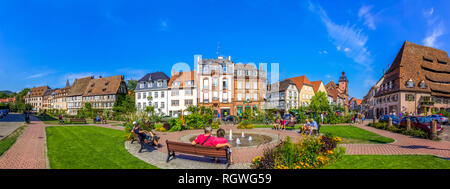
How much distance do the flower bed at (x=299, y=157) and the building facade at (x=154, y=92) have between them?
4364cm

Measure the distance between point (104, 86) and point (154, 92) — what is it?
21105mm

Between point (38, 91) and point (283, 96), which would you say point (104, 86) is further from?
point (38, 91)

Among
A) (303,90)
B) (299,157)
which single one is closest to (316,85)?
(303,90)

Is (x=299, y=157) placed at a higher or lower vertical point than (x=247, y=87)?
lower

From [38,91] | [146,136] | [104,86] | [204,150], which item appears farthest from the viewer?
[38,91]

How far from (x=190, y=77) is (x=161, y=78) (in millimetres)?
8457

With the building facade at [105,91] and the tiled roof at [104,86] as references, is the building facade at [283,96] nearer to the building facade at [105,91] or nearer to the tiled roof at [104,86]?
the building facade at [105,91]

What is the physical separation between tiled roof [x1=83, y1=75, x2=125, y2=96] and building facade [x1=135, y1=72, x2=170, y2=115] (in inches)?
360

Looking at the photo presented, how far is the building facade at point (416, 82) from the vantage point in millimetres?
44000

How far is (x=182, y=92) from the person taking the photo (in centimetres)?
4647

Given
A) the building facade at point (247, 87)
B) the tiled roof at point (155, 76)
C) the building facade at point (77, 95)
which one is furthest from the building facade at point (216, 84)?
the building facade at point (77, 95)
